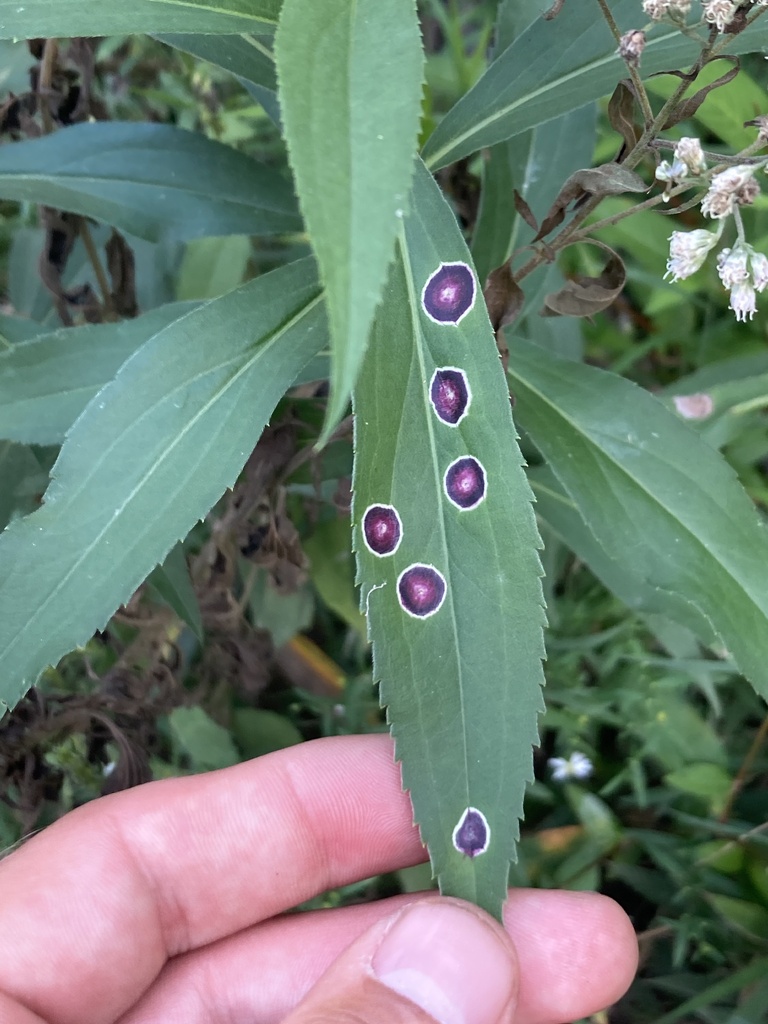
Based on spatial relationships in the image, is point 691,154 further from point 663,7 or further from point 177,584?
point 177,584

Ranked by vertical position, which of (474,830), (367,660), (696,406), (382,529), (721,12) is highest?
(721,12)

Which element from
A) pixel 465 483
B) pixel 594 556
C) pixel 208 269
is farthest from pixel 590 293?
pixel 208 269

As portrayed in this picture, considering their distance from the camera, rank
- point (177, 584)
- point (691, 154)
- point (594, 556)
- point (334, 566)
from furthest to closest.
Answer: point (334, 566) → point (594, 556) → point (177, 584) → point (691, 154)

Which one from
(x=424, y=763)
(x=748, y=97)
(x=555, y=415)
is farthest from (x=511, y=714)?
(x=748, y=97)

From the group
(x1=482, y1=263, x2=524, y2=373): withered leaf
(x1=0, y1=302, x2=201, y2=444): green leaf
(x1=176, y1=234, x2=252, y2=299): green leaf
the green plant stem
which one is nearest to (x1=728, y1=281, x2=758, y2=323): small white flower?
(x1=482, y1=263, x2=524, y2=373): withered leaf

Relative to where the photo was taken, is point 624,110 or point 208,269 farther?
point 208,269

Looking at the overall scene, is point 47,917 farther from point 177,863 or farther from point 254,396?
point 254,396
